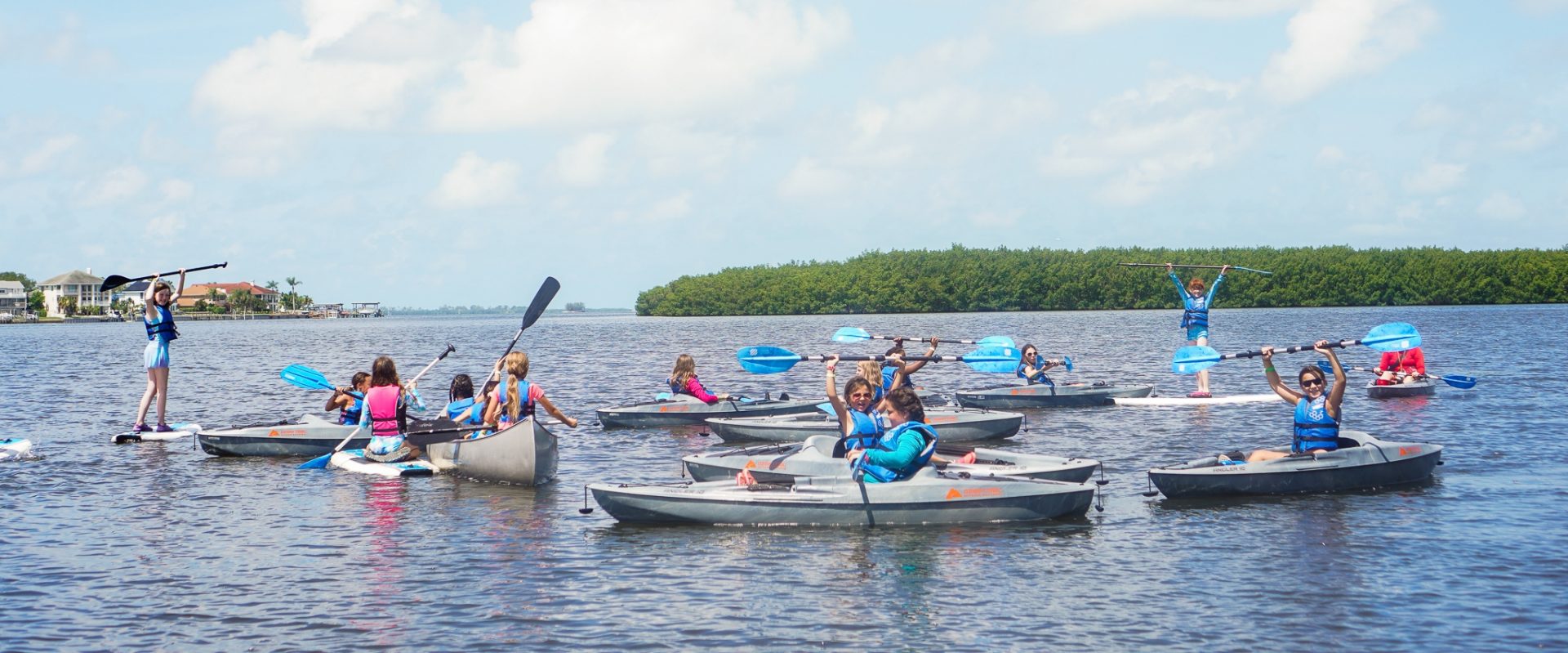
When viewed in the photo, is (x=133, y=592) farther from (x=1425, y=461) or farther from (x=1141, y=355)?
(x=1141, y=355)

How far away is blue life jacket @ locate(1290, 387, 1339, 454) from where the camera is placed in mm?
16484

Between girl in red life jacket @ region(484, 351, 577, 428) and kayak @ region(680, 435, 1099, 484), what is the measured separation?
2.39m

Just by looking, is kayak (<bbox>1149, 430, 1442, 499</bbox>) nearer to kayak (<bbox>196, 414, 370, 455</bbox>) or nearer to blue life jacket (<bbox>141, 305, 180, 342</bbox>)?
kayak (<bbox>196, 414, 370, 455</bbox>)

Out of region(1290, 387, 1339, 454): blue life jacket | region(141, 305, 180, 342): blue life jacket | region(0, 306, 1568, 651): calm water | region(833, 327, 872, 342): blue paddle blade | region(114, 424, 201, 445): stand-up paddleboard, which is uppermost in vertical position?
region(141, 305, 180, 342): blue life jacket

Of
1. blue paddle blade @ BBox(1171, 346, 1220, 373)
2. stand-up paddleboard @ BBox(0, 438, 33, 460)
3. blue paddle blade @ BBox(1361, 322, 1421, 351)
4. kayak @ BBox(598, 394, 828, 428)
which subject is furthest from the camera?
kayak @ BBox(598, 394, 828, 428)

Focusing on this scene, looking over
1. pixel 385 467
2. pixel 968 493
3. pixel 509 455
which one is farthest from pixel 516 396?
pixel 968 493

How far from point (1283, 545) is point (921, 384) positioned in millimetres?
27706

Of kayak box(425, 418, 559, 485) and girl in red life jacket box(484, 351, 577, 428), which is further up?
girl in red life jacket box(484, 351, 577, 428)

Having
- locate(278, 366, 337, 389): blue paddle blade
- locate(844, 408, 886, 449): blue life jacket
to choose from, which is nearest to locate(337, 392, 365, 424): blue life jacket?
locate(278, 366, 337, 389): blue paddle blade

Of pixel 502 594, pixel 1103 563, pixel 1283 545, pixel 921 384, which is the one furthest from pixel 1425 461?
pixel 921 384

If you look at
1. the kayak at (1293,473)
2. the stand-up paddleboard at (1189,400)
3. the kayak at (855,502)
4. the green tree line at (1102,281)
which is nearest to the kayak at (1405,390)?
the stand-up paddleboard at (1189,400)

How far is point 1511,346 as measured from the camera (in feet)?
177

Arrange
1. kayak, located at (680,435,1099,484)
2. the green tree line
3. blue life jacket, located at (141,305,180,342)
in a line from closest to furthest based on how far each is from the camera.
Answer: kayak, located at (680,435,1099,484) < blue life jacket, located at (141,305,180,342) < the green tree line

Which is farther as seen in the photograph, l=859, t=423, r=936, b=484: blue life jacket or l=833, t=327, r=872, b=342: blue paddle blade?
l=833, t=327, r=872, b=342: blue paddle blade
